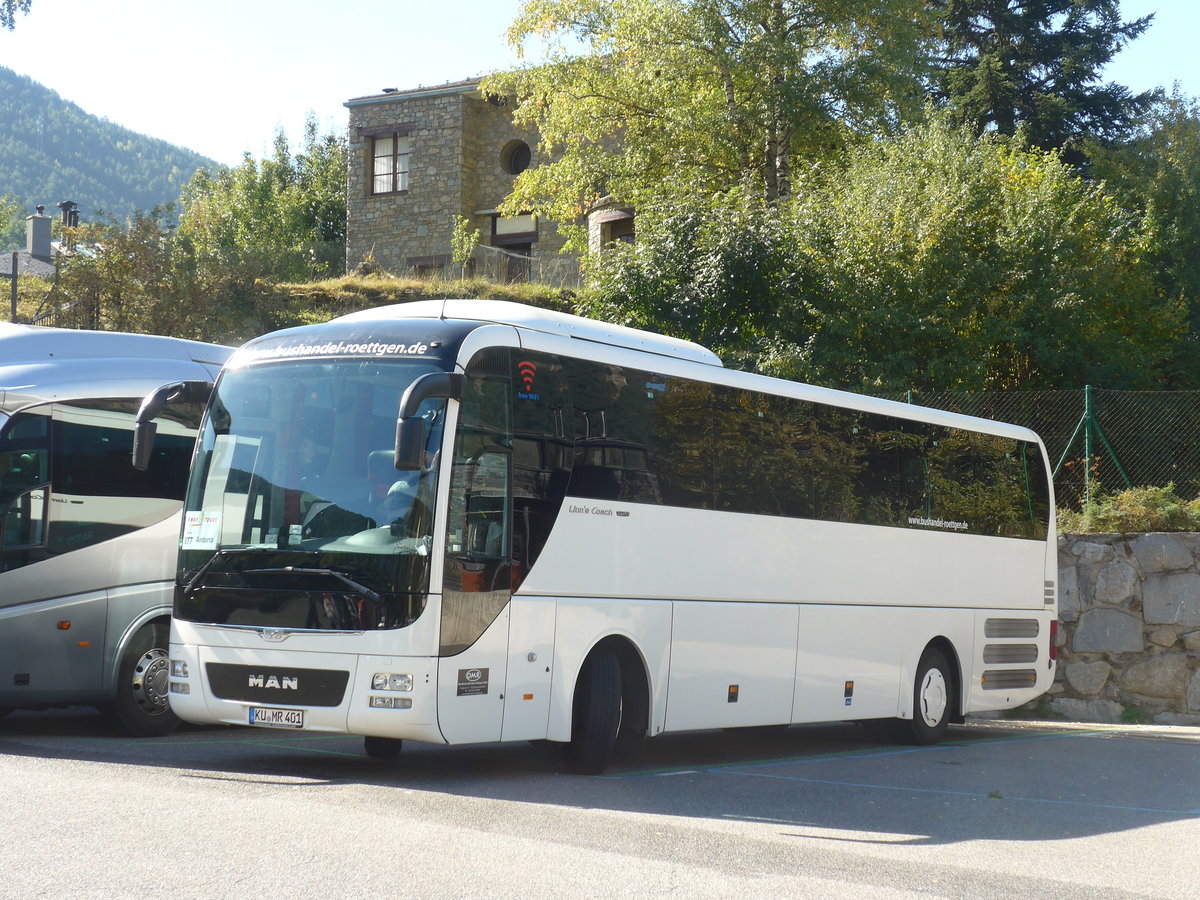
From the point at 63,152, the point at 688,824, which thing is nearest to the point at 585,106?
the point at 688,824

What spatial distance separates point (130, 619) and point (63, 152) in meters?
196

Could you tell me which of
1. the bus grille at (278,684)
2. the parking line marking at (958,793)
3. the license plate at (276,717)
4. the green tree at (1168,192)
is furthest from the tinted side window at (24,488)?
the green tree at (1168,192)

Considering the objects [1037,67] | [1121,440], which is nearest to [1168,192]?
[1037,67]

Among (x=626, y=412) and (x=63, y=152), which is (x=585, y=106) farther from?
(x=63, y=152)

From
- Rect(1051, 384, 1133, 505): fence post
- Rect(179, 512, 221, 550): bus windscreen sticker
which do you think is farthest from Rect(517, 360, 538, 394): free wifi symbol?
Rect(1051, 384, 1133, 505): fence post

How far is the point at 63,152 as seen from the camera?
7446 inches

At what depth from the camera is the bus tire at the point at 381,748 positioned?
35.1 ft

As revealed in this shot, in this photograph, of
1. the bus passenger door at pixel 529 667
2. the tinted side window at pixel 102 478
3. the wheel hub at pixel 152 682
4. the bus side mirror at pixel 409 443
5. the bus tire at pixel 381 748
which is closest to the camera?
the bus side mirror at pixel 409 443

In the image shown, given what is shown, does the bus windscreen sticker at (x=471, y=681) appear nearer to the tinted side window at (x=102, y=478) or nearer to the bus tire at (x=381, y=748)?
the bus tire at (x=381, y=748)

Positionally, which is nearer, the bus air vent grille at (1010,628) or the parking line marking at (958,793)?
the parking line marking at (958,793)

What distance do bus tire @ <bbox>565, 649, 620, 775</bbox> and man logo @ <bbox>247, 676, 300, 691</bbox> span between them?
2.08 meters

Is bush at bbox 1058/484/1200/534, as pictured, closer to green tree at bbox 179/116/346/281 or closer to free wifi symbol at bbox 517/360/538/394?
free wifi symbol at bbox 517/360/538/394

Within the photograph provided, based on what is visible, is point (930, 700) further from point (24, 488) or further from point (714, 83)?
point (714, 83)

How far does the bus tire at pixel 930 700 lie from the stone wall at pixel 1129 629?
4.10 m
